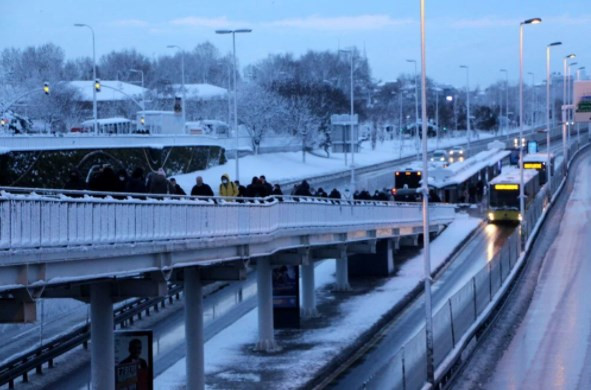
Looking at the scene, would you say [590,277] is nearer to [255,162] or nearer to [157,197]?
[157,197]

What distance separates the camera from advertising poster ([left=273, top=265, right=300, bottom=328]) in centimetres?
3747

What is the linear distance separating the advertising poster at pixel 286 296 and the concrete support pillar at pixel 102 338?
46.8 feet

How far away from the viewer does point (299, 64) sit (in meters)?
191

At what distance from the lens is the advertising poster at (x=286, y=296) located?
1475 inches

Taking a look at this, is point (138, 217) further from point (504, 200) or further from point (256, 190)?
point (504, 200)

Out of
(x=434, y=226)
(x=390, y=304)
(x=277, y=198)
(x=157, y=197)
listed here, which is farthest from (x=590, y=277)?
(x=157, y=197)

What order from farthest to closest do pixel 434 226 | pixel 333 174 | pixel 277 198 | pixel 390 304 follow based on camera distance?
pixel 333 174
pixel 434 226
pixel 390 304
pixel 277 198

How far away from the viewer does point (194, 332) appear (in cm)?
2925

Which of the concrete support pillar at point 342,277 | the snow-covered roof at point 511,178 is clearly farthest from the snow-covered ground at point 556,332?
the snow-covered roof at point 511,178

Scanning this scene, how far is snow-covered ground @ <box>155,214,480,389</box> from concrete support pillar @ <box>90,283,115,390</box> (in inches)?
297

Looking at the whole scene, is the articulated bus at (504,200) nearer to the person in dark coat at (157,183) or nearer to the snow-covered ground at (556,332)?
the snow-covered ground at (556,332)

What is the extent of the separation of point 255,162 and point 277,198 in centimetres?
6373

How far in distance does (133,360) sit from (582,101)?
46523mm

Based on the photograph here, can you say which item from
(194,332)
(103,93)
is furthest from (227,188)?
(103,93)
